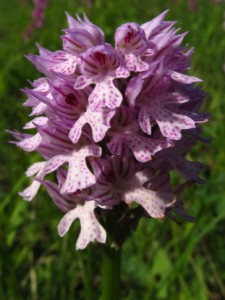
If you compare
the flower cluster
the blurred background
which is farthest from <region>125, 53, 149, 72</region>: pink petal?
the blurred background

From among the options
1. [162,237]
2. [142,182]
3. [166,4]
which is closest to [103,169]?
[142,182]

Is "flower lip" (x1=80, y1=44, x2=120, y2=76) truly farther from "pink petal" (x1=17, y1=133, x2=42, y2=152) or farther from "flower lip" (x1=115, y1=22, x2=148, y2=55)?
"pink petal" (x1=17, y1=133, x2=42, y2=152)

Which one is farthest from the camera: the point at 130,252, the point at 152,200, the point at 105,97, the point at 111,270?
the point at 130,252

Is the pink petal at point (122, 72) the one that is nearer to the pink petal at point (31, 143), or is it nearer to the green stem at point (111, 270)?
the pink petal at point (31, 143)

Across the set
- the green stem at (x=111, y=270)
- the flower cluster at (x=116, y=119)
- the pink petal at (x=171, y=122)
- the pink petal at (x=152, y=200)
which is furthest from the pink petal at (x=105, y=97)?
the green stem at (x=111, y=270)

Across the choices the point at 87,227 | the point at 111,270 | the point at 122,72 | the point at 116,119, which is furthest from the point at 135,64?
the point at 111,270

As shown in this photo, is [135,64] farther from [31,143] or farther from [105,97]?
[31,143]
